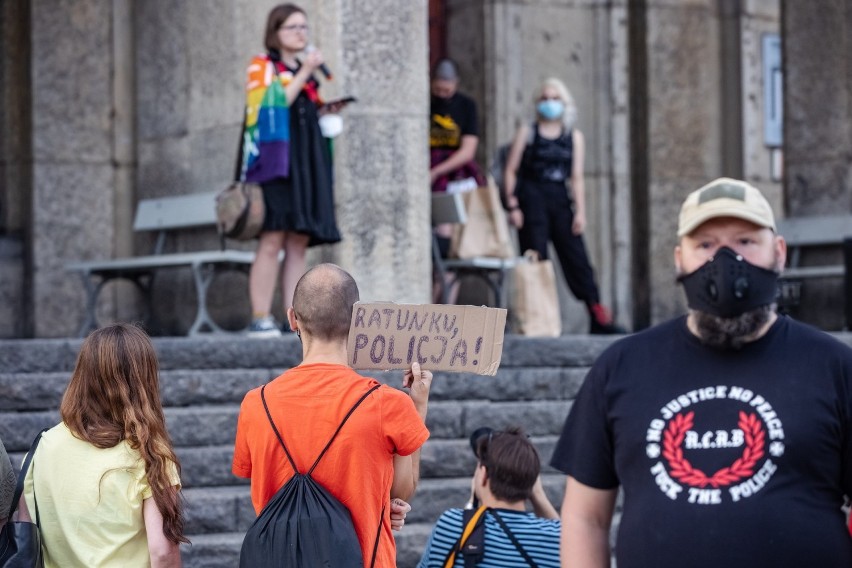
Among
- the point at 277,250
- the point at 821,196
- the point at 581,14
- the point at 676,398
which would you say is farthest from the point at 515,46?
the point at 676,398

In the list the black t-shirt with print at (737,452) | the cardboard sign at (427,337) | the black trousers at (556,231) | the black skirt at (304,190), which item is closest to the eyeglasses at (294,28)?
the black skirt at (304,190)

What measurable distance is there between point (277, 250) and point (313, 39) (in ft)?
5.56

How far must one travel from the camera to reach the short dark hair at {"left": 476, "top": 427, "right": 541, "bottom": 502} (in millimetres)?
5109

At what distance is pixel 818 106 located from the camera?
12.6 meters

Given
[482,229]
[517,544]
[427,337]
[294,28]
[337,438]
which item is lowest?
[517,544]

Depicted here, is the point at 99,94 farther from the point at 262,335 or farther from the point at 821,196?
the point at 821,196

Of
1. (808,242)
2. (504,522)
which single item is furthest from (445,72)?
(504,522)

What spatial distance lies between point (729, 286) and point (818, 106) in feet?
32.1

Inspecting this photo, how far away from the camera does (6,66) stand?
40.4ft

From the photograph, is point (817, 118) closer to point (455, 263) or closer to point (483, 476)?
point (455, 263)

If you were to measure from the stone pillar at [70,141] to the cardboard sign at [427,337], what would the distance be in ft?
25.7

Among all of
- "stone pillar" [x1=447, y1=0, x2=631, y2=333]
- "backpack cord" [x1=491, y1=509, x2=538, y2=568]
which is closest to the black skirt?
"stone pillar" [x1=447, y1=0, x2=631, y2=333]

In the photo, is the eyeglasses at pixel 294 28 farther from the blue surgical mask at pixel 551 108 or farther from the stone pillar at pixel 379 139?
the blue surgical mask at pixel 551 108

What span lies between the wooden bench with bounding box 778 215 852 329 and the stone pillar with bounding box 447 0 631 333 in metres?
1.65
